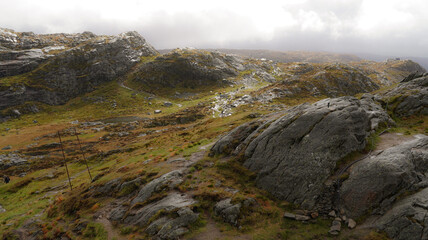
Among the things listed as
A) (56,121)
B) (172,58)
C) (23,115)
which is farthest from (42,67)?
(172,58)

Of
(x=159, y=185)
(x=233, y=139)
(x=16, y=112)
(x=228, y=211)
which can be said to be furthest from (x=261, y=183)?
(x=16, y=112)

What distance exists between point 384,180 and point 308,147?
673cm

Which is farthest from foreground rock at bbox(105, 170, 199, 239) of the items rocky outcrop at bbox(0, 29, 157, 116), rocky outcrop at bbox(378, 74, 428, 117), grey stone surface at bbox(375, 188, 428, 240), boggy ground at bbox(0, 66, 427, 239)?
rocky outcrop at bbox(0, 29, 157, 116)

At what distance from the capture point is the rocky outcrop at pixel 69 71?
123 m

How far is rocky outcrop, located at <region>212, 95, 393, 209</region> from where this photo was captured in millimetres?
19484

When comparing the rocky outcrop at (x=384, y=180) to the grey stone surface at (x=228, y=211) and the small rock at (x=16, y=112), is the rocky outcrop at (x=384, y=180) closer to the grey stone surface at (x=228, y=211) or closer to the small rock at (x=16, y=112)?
the grey stone surface at (x=228, y=211)

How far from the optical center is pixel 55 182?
45.1 metres

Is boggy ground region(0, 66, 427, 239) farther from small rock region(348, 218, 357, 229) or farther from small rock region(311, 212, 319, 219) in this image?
small rock region(348, 218, 357, 229)

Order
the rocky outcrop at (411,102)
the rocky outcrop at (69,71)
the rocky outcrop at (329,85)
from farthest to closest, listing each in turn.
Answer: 1. the rocky outcrop at (69,71)
2. the rocky outcrop at (329,85)
3. the rocky outcrop at (411,102)

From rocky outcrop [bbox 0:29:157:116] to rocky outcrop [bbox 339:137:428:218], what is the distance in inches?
6316

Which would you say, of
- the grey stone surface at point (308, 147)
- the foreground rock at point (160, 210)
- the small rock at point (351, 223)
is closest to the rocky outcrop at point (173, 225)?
the foreground rock at point (160, 210)

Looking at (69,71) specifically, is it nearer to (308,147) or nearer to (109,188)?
(109,188)

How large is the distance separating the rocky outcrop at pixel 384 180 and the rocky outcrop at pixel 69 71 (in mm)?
160414

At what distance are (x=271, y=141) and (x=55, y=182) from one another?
161 ft
